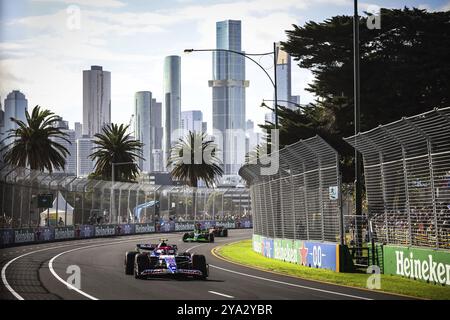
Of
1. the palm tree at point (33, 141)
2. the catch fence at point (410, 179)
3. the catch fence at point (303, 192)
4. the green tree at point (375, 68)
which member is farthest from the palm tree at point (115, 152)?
the catch fence at point (410, 179)

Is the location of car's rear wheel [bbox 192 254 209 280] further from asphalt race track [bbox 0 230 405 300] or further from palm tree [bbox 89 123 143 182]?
palm tree [bbox 89 123 143 182]

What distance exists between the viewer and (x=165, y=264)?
21875 millimetres

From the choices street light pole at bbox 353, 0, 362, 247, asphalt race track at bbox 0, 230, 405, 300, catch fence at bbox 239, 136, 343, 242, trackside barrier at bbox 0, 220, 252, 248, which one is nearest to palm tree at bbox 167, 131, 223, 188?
trackside barrier at bbox 0, 220, 252, 248

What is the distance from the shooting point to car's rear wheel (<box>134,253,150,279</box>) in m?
21.6

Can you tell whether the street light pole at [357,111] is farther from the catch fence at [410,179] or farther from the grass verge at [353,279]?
the grass verge at [353,279]

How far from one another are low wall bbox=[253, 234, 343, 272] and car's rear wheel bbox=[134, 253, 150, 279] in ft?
Result: 21.3

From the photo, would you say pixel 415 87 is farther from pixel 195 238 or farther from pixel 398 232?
pixel 398 232

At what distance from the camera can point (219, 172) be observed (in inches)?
3573

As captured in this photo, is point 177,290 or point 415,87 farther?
point 415,87

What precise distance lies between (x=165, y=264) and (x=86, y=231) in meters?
39.2

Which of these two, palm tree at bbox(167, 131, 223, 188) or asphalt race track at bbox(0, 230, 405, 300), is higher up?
palm tree at bbox(167, 131, 223, 188)

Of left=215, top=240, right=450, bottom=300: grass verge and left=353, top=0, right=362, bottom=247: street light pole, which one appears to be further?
left=353, top=0, right=362, bottom=247: street light pole

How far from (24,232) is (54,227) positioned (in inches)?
244

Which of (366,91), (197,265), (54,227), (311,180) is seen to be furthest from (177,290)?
(54,227)
